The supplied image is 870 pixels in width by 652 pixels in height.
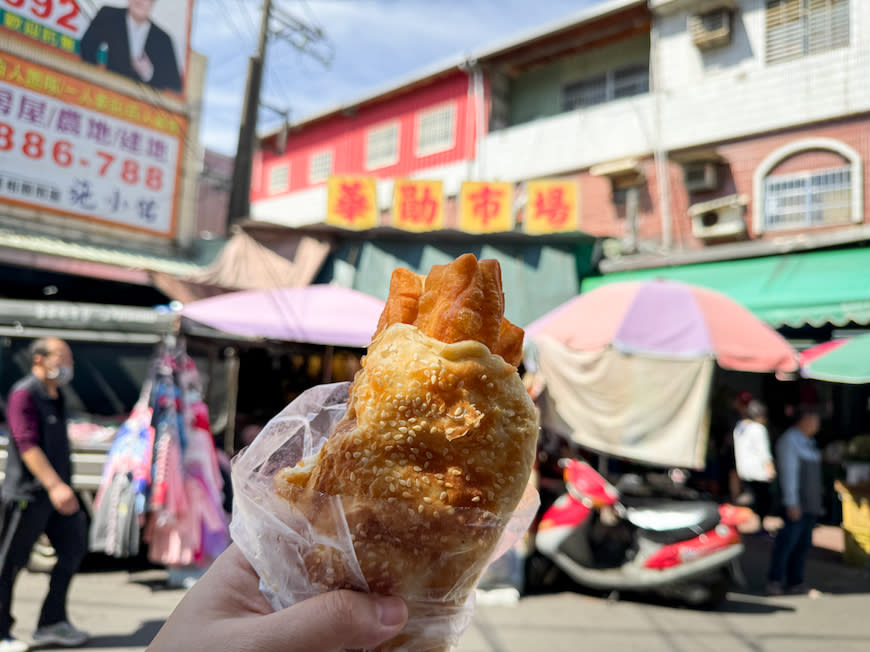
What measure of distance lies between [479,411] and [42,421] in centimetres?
407

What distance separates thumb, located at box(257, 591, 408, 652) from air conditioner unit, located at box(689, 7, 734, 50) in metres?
12.7

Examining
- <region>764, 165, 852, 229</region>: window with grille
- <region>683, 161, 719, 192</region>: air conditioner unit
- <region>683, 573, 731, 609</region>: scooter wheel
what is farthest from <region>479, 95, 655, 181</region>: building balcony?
<region>683, 573, 731, 609</region>: scooter wheel

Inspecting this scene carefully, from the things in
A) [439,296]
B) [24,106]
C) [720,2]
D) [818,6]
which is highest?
[720,2]

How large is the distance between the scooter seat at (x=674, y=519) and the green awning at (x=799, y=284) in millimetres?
3644

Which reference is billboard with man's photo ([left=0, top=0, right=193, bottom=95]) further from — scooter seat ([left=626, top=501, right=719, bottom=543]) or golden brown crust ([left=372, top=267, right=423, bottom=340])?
scooter seat ([left=626, top=501, right=719, bottom=543])

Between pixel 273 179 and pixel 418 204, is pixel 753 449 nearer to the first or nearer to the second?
pixel 418 204

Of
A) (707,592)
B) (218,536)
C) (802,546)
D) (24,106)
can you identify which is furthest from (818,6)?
(24,106)

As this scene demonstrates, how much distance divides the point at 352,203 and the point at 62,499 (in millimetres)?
9394

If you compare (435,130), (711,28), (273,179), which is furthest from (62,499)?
(273,179)

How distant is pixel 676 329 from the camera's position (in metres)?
6.13

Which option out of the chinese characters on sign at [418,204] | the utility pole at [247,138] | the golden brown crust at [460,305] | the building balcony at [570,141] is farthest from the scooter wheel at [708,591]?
the utility pole at [247,138]

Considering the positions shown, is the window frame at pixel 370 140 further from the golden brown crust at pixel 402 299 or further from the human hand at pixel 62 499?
the golden brown crust at pixel 402 299

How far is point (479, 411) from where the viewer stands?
42.3 inches

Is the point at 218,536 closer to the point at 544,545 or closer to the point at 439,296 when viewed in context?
the point at 544,545
